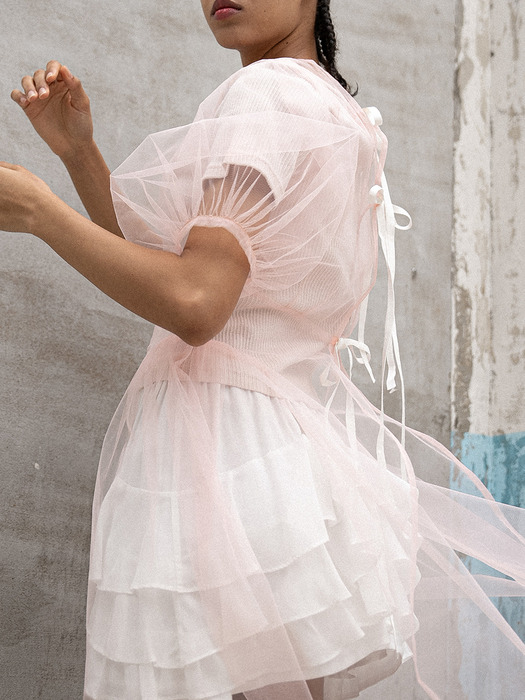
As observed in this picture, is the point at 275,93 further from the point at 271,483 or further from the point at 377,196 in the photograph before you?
the point at 271,483

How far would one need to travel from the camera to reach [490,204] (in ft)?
7.57

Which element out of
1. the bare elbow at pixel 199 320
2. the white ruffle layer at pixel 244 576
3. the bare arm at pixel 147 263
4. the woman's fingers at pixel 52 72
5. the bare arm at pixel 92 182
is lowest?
the white ruffle layer at pixel 244 576

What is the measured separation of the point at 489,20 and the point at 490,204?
0.50m

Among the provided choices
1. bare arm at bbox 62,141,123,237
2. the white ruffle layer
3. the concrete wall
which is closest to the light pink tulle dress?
the white ruffle layer

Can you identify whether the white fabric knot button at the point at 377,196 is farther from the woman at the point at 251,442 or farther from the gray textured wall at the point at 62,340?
the gray textured wall at the point at 62,340

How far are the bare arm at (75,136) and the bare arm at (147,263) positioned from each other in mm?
385

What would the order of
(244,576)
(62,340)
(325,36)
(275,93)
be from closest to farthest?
(244,576), (275,93), (325,36), (62,340)

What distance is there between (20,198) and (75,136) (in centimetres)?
44

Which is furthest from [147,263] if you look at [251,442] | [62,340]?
[62,340]

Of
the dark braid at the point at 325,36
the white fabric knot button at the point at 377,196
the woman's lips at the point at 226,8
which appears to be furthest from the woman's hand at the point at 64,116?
the white fabric knot button at the point at 377,196

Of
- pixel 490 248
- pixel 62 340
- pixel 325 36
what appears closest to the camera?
pixel 325 36

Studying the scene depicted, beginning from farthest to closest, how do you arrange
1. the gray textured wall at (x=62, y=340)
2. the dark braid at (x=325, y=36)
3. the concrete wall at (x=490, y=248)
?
the concrete wall at (x=490, y=248)
the gray textured wall at (x=62, y=340)
the dark braid at (x=325, y=36)

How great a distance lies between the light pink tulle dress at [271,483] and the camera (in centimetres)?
92

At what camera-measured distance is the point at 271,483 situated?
98 cm
